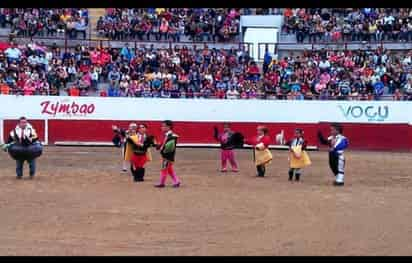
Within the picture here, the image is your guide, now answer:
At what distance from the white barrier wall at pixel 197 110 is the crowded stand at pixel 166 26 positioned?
6.67 metres

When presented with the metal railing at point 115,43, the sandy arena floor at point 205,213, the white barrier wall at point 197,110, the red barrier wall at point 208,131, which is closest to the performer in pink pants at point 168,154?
the sandy arena floor at point 205,213

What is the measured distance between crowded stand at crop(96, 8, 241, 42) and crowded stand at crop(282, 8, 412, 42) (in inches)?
112

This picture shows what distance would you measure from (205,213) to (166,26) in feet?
70.0

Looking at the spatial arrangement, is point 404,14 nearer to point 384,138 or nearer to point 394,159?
point 384,138

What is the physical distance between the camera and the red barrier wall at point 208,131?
78.9 feet

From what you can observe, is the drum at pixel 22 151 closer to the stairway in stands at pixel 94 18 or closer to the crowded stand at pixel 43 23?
the crowded stand at pixel 43 23

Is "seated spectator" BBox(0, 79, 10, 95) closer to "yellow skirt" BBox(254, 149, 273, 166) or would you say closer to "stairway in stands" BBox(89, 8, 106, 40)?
"stairway in stands" BBox(89, 8, 106, 40)

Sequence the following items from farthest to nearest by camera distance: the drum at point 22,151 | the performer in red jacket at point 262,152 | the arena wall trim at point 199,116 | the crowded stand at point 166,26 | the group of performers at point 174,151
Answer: the crowded stand at point 166,26, the arena wall trim at point 199,116, the performer in red jacket at point 262,152, the drum at point 22,151, the group of performers at point 174,151

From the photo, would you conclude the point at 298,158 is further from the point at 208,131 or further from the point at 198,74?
the point at 198,74

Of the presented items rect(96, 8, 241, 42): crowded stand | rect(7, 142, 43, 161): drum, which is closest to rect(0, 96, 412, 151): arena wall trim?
rect(96, 8, 241, 42): crowded stand

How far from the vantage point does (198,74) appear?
27688 mm

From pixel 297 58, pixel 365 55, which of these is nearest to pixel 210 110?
pixel 297 58

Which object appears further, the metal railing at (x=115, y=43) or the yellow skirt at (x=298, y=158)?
the metal railing at (x=115, y=43)

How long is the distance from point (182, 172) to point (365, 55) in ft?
Answer: 46.8
